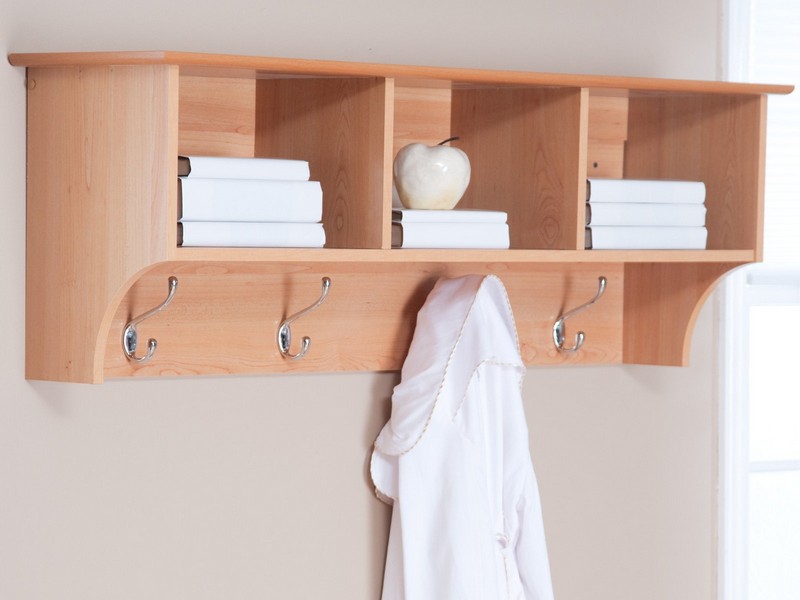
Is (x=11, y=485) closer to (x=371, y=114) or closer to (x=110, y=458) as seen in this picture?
(x=110, y=458)

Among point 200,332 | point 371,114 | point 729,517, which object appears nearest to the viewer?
point 371,114

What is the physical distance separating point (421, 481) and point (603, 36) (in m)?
0.95

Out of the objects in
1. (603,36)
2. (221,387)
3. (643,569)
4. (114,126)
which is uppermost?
(603,36)

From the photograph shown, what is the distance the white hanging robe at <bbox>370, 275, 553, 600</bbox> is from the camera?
7.12 ft

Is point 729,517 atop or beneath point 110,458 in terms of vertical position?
beneath

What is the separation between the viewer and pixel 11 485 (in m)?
1.93

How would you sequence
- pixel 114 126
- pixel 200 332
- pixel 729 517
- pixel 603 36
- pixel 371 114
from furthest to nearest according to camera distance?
1. pixel 729 517
2. pixel 603 36
3. pixel 200 332
4. pixel 371 114
5. pixel 114 126

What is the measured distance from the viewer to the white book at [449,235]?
196cm

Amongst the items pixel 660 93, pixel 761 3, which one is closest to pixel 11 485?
pixel 660 93

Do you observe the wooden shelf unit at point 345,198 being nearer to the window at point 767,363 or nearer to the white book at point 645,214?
the white book at point 645,214

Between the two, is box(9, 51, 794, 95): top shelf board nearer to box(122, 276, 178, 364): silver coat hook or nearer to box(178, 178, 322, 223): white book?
box(178, 178, 322, 223): white book

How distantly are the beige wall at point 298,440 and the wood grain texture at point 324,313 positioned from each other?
47 millimetres

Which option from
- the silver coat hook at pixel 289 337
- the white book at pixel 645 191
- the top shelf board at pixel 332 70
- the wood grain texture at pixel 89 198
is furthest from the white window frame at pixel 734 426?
the wood grain texture at pixel 89 198

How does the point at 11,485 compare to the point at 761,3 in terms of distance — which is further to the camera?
the point at 761,3
